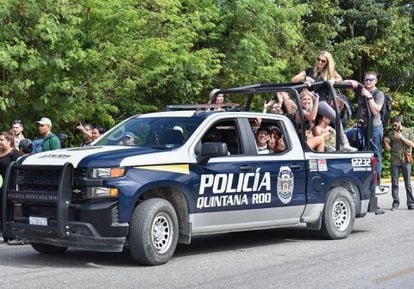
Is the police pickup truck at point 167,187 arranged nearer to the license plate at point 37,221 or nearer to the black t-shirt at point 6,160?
the license plate at point 37,221

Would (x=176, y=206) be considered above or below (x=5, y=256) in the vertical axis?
above

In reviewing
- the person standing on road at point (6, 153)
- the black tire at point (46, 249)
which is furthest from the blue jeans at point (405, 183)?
the black tire at point (46, 249)

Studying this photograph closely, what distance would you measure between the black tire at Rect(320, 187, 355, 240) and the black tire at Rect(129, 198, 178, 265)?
9.51ft

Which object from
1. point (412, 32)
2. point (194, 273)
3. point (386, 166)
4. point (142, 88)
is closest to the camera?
point (194, 273)

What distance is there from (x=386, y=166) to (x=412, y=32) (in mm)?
5996

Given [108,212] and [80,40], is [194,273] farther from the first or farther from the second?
[80,40]

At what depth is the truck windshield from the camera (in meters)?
9.30

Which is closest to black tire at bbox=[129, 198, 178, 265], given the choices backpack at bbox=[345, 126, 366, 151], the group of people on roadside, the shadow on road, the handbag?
the shadow on road

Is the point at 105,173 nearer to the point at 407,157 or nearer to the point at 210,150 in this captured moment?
the point at 210,150

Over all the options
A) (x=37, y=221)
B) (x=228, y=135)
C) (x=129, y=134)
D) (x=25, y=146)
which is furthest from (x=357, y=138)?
(x=37, y=221)

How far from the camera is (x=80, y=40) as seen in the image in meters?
14.5

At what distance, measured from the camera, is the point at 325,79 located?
12055mm

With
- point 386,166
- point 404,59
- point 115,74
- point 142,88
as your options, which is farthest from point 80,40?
point 404,59

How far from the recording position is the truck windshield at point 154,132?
9305 millimetres
